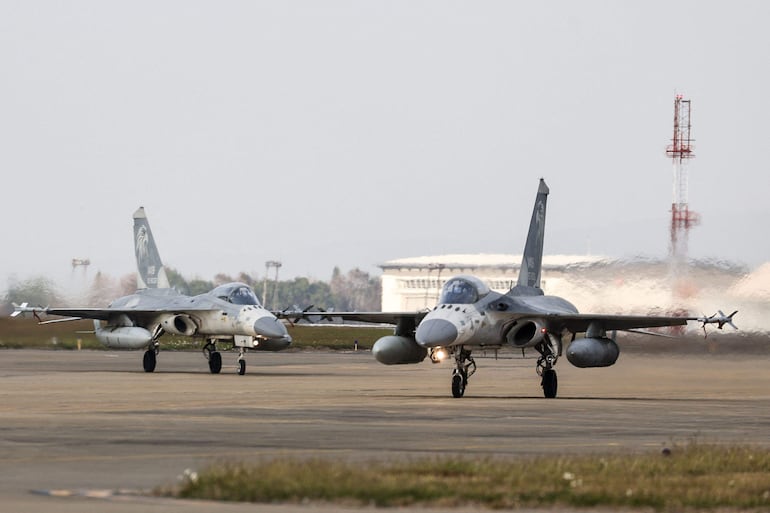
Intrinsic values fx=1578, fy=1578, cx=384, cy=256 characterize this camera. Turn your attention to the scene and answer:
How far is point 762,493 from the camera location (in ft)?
47.4

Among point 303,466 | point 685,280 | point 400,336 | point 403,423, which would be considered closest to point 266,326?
point 400,336

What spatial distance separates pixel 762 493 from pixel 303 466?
14.4 ft

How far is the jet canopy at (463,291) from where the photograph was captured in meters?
34.2

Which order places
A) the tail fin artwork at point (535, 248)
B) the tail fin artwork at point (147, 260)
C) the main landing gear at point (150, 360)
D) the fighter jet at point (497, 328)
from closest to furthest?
the fighter jet at point (497, 328), the tail fin artwork at point (535, 248), the main landing gear at point (150, 360), the tail fin artwork at point (147, 260)

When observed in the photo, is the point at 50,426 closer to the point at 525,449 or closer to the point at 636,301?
the point at 525,449

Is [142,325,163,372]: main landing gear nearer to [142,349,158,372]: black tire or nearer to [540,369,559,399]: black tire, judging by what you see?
[142,349,158,372]: black tire

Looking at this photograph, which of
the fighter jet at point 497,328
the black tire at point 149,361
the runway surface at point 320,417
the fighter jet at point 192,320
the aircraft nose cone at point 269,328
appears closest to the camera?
the runway surface at point 320,417

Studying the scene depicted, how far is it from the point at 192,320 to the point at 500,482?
106ft

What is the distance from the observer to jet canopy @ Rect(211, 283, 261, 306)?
46.0 meters

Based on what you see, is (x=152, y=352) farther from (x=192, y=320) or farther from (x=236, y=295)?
(x=236, y=295)

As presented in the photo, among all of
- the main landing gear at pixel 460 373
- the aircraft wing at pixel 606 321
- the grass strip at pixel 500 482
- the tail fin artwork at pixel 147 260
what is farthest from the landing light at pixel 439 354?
the tail fin artwork at pixel 147 260

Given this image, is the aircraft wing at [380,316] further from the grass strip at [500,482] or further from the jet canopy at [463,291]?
the grass strip at [500,482]

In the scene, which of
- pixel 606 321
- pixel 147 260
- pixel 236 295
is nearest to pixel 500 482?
pixel 606 321

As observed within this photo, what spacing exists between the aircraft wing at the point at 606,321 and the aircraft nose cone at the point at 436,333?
2.68 meters
